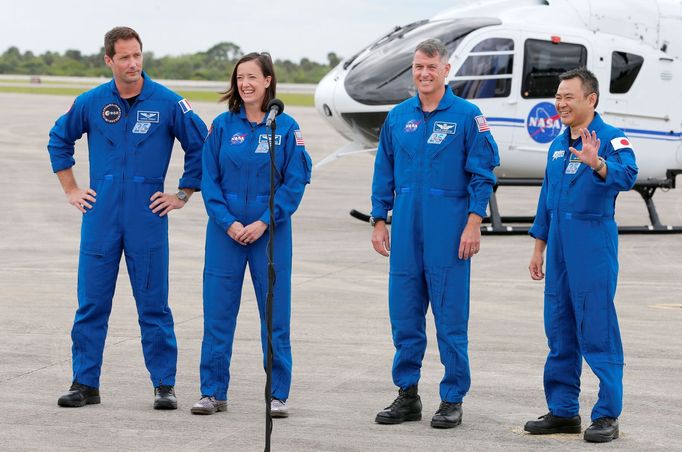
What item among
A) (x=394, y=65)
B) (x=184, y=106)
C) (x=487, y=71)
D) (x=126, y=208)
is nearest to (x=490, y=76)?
(x=487, y=71)

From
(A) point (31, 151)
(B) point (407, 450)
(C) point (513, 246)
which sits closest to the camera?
(B) point (407, 450)

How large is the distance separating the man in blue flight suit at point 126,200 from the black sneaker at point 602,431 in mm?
2271

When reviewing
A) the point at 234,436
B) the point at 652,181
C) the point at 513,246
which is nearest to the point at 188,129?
the point at 234,436

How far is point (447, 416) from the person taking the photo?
6578mm

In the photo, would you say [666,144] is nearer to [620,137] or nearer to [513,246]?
[513,246]

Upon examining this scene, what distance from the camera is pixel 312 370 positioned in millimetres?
8008

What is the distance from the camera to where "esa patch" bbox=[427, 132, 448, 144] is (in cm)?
660

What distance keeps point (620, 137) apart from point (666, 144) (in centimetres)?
987

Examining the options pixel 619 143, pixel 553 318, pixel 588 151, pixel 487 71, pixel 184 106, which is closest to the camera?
pixel 588 151

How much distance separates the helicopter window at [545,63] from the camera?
15.1 metres

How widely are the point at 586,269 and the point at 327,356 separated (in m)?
2.62

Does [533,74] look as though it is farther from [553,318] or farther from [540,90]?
[553,318]

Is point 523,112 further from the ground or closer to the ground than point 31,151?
further from the ground

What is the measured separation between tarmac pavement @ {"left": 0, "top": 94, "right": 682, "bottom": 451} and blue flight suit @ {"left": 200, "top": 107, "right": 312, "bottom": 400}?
13.9 inches
